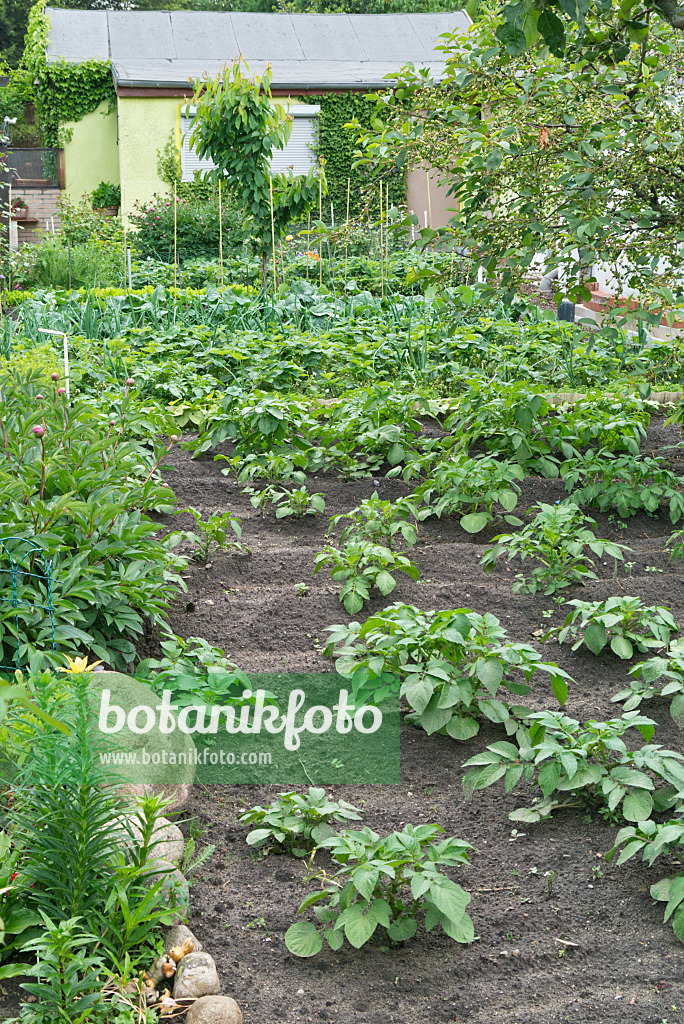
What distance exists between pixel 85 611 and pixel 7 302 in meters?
5.98

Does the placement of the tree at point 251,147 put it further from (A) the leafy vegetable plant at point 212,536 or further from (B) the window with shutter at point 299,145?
(B) the window with shutter at point 299,145

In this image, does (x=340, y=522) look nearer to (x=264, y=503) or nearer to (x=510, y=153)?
(x=264, y=503)

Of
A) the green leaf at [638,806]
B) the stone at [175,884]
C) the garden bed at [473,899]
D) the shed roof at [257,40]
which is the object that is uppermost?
the shed roof at [257,40]

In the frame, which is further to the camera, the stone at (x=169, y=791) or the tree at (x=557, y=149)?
the tree at (x=557, y=149)

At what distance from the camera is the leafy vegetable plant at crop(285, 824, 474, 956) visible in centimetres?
188

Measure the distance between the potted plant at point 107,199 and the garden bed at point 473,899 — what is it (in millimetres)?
15194

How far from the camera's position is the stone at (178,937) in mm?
1904

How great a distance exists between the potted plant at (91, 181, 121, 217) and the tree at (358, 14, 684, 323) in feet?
45.9

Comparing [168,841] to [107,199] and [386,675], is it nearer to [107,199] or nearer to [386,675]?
[386,675]

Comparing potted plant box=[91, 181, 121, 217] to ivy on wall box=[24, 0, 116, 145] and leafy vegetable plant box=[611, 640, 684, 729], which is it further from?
leafy vegetable plant box=[611, 640, 684, 729]

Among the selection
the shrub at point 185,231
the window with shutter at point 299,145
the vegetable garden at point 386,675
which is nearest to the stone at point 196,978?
the vegetable garden at point 386,675

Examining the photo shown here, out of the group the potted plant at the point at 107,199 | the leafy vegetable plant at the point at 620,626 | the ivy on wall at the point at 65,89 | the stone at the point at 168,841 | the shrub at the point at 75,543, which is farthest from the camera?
the ivy on wall at the point at 65,89

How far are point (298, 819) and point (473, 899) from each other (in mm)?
480

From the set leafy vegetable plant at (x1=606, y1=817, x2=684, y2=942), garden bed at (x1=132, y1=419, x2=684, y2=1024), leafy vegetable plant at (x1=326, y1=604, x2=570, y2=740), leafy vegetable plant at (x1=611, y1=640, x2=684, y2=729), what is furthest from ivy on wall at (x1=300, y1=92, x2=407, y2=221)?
leafy vegetable plant at (x1=606, y1=817, x2=684, y2=942)
